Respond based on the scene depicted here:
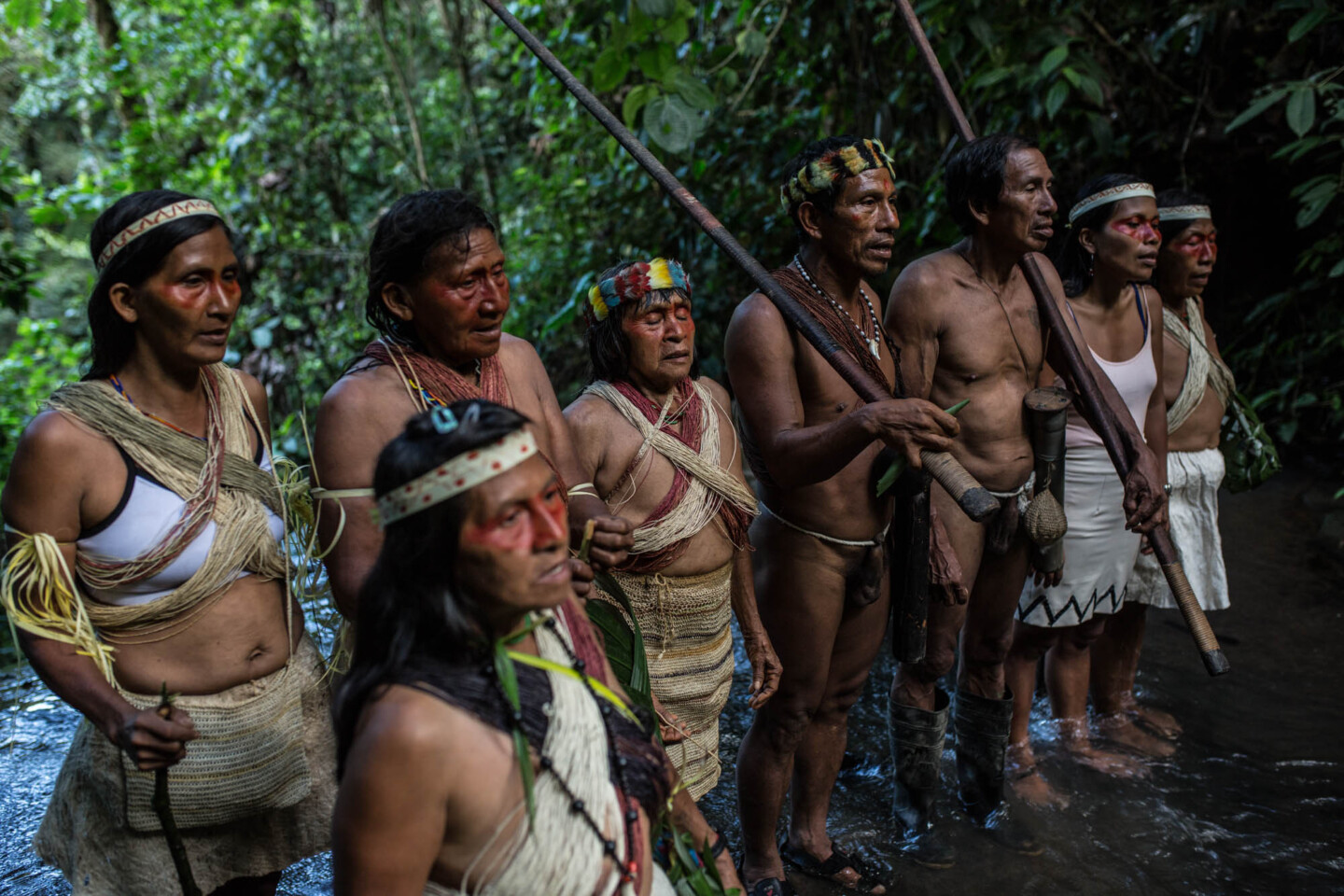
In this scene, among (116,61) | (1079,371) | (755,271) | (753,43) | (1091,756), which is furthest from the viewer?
(116,61)

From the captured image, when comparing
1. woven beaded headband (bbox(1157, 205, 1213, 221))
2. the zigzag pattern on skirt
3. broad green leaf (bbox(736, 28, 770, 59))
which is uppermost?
broad green leaf (bbox(736, 28, 770, 59))

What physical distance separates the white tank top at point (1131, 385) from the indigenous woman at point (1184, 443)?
1.33ft

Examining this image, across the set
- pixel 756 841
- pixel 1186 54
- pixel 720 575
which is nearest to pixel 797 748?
pixel 756 841

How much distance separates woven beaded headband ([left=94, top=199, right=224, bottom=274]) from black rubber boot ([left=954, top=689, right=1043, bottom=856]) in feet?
9.17

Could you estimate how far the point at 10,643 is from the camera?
5305 millimetres

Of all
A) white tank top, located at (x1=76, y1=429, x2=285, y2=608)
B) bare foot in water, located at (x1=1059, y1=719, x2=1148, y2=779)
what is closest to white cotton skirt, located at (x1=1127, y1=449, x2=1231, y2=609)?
bare foot in water, located at (x1=1059, y1=719, x2=1148, y2=779)

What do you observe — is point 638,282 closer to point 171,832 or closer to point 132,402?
point 132,402

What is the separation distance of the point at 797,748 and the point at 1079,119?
4.41 meters

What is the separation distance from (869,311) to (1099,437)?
119 centimetres

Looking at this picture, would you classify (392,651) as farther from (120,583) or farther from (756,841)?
(756,841)

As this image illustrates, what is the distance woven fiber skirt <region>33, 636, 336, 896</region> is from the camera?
2090 mm

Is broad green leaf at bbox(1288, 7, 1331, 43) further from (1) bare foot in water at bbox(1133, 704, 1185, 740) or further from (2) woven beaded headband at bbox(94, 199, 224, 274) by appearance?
(2) woven beaded headband at bbox(94, 199, 224, 274)

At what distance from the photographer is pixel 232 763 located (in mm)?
2133

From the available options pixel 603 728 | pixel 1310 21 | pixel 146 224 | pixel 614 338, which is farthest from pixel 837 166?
pixel 1310 21
